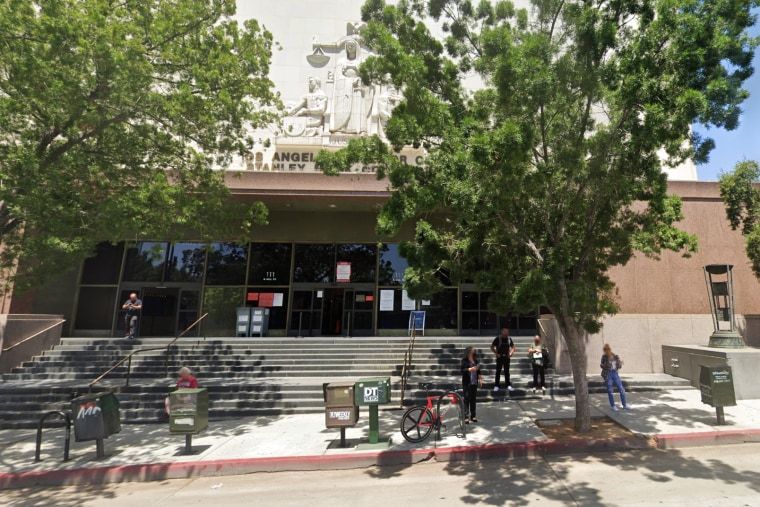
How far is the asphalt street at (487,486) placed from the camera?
5090mm

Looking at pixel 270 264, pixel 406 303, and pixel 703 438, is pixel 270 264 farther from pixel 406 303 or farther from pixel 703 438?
pixel 703 438

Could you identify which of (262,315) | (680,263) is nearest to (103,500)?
(262,315)

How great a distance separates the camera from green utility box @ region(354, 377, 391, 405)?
682 cm

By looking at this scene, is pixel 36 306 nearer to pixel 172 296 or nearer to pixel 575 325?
pixel 172 296

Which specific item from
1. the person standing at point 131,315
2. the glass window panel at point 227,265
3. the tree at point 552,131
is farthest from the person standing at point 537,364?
the person standing at point 131,315

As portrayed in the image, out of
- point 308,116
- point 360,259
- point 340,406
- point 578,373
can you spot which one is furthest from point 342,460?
point 308,116

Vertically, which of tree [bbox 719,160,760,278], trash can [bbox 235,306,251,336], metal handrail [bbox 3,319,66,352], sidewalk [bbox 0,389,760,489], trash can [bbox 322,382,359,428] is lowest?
sidewalk [bbox 0,389,760,489]

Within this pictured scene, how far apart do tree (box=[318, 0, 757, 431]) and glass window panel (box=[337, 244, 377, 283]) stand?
347 inches

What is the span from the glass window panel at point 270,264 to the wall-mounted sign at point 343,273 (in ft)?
7.47

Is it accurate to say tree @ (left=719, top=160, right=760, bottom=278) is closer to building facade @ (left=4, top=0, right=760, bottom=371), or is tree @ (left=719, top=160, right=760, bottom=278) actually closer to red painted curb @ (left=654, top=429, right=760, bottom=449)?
building facade @ (left=4, top=0, right=760, bottom=371)

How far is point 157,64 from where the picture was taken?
9.42 m

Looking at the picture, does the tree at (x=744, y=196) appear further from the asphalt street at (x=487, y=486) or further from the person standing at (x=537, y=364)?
the asphalt street at (x=487, y=486)

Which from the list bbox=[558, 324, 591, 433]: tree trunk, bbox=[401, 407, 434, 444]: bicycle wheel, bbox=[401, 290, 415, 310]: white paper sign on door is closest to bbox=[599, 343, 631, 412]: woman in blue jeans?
bbox=[558, 324, 591, 433]: tree trunk

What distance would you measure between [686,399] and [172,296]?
19.0m
